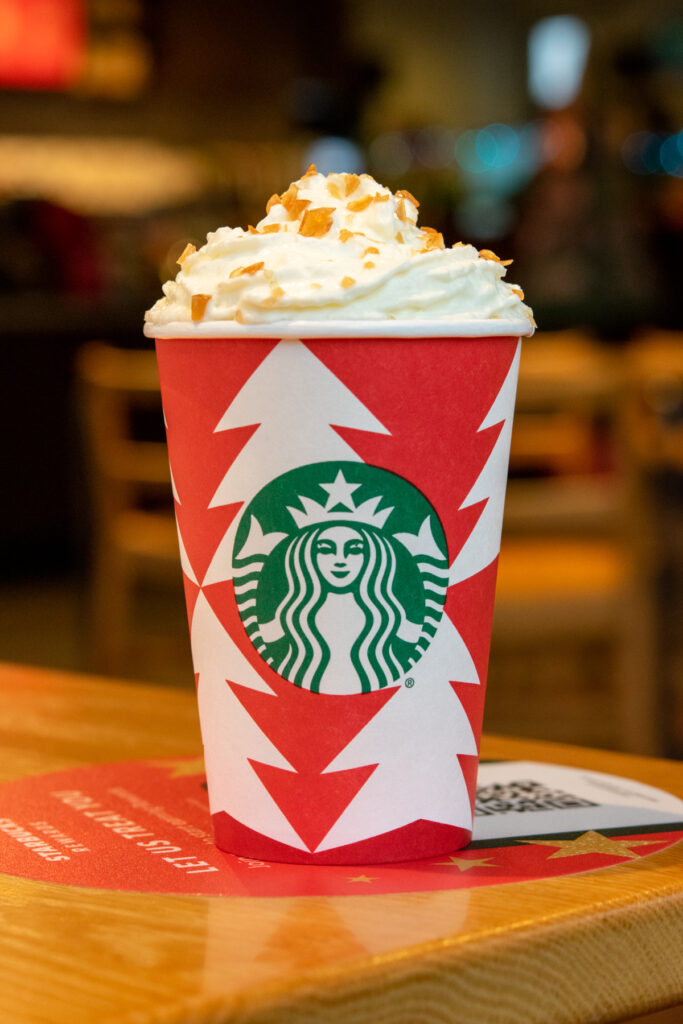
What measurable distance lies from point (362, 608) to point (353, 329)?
4.3 inches

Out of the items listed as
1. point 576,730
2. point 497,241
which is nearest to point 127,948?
point 576,730

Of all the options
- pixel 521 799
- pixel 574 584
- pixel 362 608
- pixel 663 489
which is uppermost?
pixel 362 608

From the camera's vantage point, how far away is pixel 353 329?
1.80 ft

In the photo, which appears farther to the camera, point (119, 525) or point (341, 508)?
point (119, 525)

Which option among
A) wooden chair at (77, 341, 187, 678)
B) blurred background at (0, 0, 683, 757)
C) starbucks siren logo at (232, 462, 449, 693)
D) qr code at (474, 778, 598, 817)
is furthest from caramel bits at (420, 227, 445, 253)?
wooden chair at (77, 341, 187, 678)

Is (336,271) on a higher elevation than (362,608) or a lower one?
higher

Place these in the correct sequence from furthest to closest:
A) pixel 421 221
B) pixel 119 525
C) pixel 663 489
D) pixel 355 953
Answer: pixel 421 221 < pixel 119 525 < pixel 663 489 < pixel 355 953

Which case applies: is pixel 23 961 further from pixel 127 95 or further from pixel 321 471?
pixel 127 95

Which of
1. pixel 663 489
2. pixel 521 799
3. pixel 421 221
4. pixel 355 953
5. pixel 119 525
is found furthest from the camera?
pixel 421 221

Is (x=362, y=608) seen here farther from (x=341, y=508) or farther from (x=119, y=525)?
(x=119, y=525)

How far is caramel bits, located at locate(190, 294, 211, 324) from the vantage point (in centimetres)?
57

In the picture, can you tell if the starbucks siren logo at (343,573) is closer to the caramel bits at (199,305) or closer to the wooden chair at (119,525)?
the caramel bits at (199,305)

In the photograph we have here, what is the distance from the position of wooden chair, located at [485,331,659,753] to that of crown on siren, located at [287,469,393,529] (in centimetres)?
191

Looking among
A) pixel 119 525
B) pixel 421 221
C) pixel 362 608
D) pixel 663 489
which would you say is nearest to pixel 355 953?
pixel 362 608
